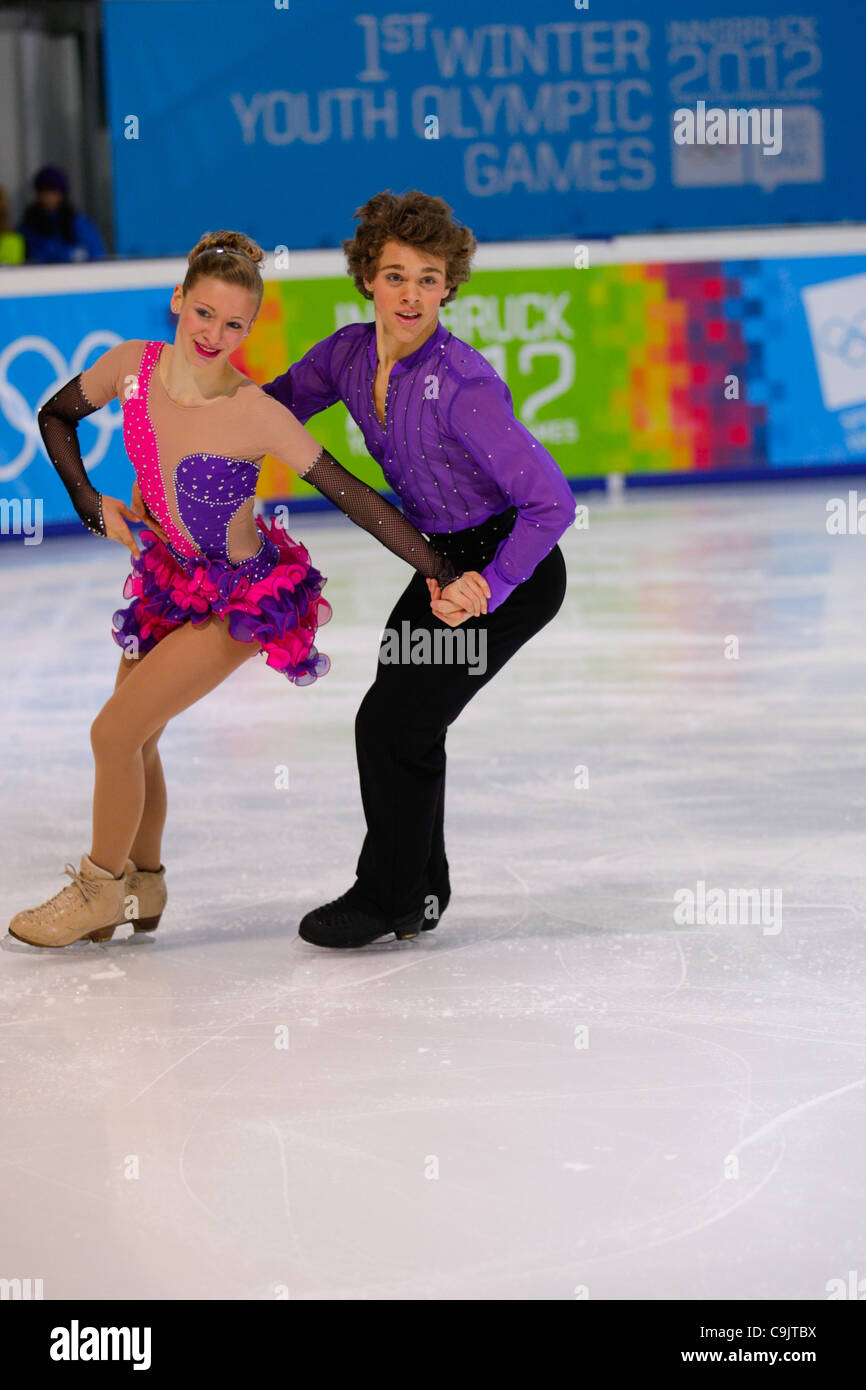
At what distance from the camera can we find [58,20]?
12.5 meters

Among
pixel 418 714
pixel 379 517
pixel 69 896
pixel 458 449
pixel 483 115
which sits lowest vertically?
pixel 69 896

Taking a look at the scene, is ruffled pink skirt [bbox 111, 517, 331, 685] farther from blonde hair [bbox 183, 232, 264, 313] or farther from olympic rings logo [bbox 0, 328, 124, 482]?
olympic rings logo [bbox 0, 328, 124, 482]

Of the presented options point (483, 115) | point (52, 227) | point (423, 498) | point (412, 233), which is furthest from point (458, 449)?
point (483, 115)

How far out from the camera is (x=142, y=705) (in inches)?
133

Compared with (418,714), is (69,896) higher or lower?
lower

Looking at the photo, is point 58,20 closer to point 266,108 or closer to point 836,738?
point 266,108

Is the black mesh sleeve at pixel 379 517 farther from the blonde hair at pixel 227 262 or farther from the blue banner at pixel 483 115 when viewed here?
the blue banner at pixel 483 115

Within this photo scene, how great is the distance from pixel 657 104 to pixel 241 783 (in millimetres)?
8029

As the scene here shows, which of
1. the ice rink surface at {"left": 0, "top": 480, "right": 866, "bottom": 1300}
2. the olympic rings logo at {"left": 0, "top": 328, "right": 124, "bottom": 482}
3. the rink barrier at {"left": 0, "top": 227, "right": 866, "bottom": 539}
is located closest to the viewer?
the ice rink surface at {"left": 0, "top": 480, "right": 866, "bottom": 1300}

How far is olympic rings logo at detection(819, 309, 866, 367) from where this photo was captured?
9.98 meters

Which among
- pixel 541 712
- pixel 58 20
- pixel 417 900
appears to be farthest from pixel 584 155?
pixel 417 900

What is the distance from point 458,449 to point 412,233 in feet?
1.23

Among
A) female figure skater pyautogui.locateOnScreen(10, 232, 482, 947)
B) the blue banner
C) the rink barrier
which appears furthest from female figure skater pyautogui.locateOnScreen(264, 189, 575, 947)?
the blue banner

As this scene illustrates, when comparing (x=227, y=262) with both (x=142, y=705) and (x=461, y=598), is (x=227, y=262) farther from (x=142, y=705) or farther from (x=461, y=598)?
(x=142, y=705)
